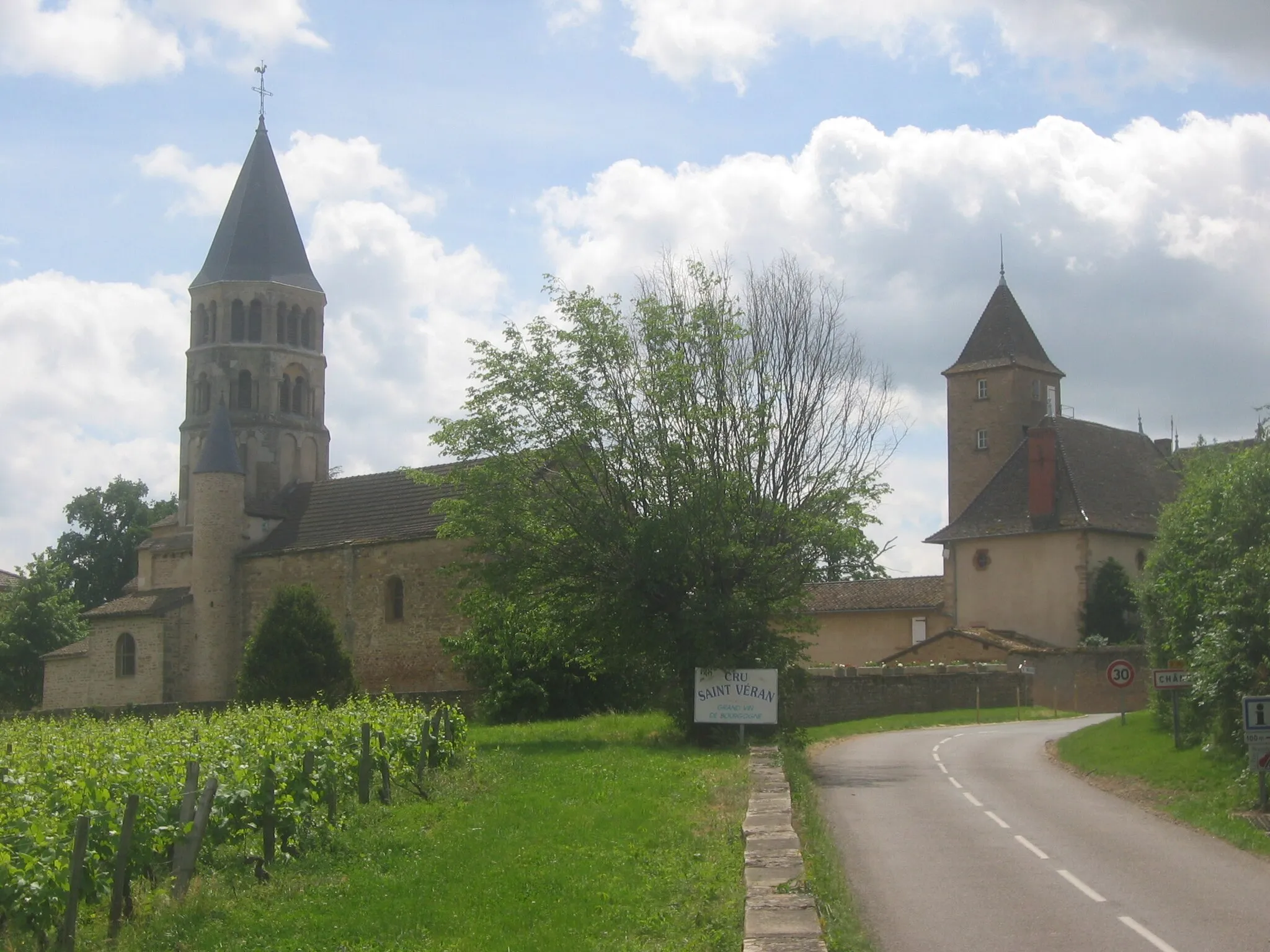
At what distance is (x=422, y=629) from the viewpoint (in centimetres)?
4853

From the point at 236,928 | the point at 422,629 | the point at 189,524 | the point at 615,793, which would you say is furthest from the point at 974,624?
the point at 236,928

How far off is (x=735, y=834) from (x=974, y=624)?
45597mm

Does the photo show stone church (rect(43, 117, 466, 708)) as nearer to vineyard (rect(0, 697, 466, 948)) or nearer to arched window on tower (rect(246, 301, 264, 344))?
arched window on tower (rect(246, 301, 264, 344))

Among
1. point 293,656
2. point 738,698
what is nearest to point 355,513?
point 293,656

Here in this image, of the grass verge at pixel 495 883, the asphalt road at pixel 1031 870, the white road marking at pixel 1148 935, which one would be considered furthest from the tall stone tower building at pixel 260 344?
the white road marking at pixel 1148 935

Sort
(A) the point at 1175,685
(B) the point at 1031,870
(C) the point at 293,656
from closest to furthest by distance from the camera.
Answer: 1. (B) the point at 1031,870
2. (A) the point at 1175,685
3. (C) the point at 293,656

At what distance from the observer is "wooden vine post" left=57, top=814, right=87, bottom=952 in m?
10.6

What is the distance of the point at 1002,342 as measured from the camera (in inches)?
2751

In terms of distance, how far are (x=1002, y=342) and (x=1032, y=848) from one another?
187ft

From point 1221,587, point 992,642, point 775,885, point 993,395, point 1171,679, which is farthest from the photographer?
point 993,395

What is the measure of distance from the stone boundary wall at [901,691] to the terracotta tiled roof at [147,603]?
2524 cm

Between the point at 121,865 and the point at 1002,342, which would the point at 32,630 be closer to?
the point at 1002,342

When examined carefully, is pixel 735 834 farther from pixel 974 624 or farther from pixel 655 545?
Answer: pixel 974 624

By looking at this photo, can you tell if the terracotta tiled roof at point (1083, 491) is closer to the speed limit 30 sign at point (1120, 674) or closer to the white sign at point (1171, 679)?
the speed limit 30 sign at point (1120, 674)
